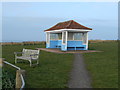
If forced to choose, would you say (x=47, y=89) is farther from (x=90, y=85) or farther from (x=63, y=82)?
(x=90, y=85)

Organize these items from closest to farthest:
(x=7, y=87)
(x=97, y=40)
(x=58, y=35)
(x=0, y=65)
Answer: (x=7, y=87) < (x=0, y=65) < (x=58, y=35) < (x=97, y=40)

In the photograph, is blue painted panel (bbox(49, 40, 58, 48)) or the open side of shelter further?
blue painted panel (bbox(49, 40, 58, 48))

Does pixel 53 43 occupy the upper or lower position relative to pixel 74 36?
lower

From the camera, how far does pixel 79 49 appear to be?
21.3 metres

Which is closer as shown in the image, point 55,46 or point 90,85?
point 90,85

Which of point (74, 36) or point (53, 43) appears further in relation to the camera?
point (53, 43)

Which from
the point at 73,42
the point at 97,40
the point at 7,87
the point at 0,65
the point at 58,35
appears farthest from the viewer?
the point at 97,40

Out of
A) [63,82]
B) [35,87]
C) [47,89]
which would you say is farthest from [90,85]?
[35,87]

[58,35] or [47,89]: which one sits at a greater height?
[58,35]

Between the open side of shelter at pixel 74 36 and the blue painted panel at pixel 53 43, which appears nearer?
the open side of shelter at pixel 74 36

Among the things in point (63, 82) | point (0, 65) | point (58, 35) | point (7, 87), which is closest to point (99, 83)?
point (63, 82)

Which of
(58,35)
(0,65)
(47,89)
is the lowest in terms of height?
(47,89)

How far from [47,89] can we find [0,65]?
2.72 meters

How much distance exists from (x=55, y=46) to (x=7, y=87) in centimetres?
2037
